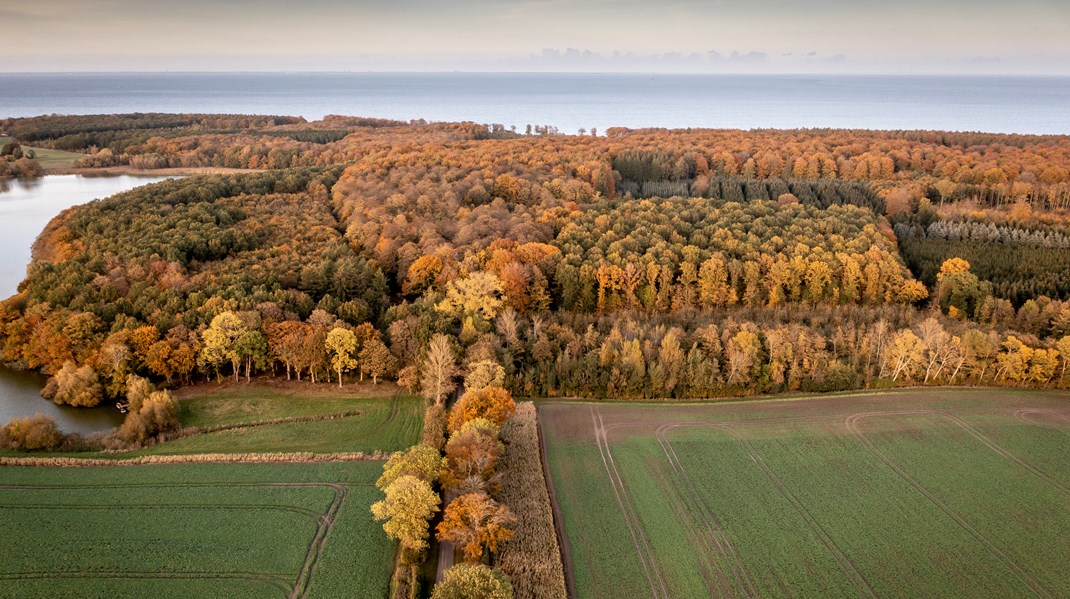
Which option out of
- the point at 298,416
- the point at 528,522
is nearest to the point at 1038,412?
the point at 528,522

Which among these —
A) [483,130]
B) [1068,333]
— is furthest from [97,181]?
[1068,333]

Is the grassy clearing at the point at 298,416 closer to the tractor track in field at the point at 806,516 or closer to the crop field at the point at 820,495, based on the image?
the crop field at the point at 820,495

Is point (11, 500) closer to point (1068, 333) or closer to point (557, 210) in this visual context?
point (557, 210)

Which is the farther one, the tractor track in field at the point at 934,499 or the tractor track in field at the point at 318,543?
the tractor track in field at the point at 934,499

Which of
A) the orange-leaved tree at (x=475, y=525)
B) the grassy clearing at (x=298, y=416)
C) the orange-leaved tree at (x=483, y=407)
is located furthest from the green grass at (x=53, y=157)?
the orange-leaved tree at (x=475, y=525)

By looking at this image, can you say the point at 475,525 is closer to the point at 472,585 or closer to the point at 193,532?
the point at 472,585

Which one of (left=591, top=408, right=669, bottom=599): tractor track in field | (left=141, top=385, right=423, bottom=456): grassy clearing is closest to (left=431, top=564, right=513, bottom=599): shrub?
(left=591, top=408, right=669, bottom=599): tractor track in field
